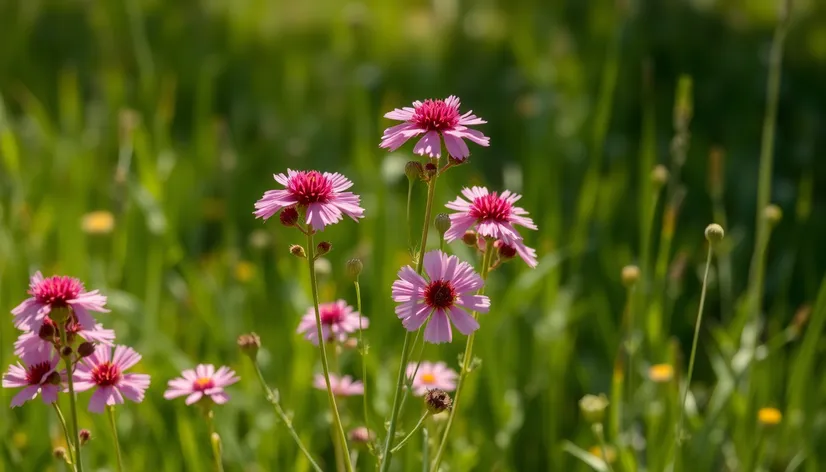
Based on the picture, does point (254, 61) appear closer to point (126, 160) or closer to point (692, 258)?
point (126, 160)

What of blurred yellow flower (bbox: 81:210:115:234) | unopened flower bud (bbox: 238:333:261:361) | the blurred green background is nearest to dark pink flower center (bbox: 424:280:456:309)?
unopened flower bud (bbox: 238:333:261:361)

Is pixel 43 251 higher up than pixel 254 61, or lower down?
lower down

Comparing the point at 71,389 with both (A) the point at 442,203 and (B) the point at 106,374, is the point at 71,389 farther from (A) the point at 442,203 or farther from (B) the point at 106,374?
(A) the point at 442,203

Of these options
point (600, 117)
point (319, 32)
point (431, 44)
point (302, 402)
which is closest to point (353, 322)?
point (302, 402)

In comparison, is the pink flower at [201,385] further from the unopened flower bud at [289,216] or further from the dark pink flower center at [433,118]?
the dark pink flower center at [433,118]

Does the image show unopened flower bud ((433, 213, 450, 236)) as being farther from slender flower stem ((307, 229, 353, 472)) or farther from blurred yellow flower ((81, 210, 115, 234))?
blurred yellow flower ((81, 210, 115, 234))

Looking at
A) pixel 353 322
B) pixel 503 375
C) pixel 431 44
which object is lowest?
pixel 353 322
